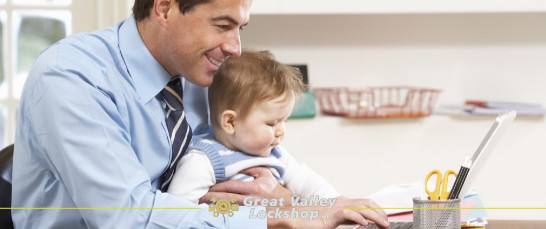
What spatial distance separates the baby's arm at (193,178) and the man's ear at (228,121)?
0.29ft

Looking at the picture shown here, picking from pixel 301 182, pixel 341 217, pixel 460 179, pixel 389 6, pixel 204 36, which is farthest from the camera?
pixel 389 6

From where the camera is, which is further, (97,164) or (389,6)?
(389,6)

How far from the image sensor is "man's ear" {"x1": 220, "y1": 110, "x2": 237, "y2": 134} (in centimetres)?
171

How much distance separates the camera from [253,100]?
5.57 ft

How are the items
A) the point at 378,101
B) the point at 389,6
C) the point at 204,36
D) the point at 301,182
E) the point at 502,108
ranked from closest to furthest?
the point at 204,36 → the point at 301,182 → the point at 389,6 → the point at 502,108 → the point at 378,101

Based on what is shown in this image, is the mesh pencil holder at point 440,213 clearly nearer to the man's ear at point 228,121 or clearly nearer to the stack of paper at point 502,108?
the man's ear at point 228,121

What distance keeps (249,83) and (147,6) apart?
9.8 inches

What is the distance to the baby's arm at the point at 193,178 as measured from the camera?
1593 mm

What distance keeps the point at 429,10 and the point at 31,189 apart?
1888 mm

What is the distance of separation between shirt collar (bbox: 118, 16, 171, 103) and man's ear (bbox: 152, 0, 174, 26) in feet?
0.20

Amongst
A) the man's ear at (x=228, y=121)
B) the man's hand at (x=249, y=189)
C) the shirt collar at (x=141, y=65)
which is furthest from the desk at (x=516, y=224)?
the shirt collar at (x=141, y=65)

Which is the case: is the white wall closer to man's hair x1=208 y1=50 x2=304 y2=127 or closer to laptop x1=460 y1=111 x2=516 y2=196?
man's hair x1=208 y1=50 x2=304 y2=127

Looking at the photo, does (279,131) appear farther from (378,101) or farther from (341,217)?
(378,101)

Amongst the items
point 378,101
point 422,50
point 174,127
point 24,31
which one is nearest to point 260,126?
Answer: point 174,127
